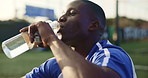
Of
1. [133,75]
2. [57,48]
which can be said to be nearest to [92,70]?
[57,48]

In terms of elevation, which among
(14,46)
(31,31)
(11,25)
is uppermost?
(31,31)

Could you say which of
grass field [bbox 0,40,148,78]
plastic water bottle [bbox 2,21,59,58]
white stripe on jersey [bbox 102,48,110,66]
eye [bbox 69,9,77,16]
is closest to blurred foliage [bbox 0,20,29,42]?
grass field [bbox 0,40,148,78]

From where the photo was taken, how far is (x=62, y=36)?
1239 mm

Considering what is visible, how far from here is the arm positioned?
105cm

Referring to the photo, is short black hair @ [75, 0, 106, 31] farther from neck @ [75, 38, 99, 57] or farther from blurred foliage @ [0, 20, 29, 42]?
blurred foliage @ [0, 20, 29, 42]

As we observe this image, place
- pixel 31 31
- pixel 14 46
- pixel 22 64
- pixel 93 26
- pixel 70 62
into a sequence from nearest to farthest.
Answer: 1. pixel 70 62
2. pixel 31 31
3. pixel 93 26
4. pixel 14 46
5. pixel 22 64

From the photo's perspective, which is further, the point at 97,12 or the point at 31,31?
the point at 97,12

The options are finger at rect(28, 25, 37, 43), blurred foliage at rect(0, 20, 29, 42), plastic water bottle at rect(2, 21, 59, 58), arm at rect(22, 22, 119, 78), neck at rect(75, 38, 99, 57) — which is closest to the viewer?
arm at rect(22, 22, 119, 78)

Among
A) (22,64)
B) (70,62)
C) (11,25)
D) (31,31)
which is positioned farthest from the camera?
(11,25)

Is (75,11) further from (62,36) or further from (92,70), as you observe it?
(92,70)

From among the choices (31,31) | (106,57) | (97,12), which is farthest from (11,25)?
(106,57)

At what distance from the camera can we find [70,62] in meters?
1.08

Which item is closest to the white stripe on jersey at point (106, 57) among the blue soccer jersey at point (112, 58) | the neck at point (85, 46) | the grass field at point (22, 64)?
the blue soccer jersey at point (112, 58)

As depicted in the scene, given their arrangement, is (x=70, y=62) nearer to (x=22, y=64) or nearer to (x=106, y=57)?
(x=106, y=57)
